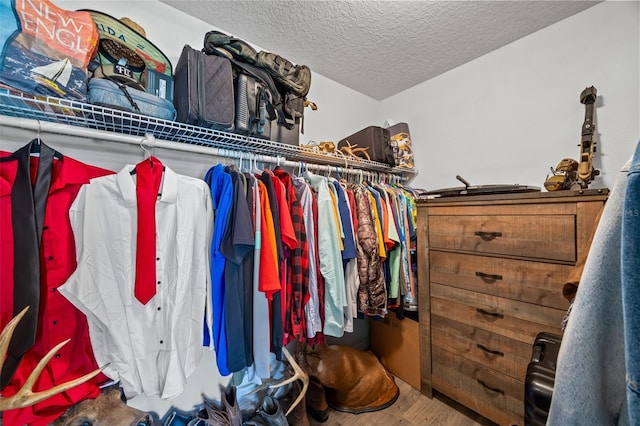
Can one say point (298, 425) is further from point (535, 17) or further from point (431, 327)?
point (535, 17)

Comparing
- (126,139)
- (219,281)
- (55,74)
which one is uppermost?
(55,74)

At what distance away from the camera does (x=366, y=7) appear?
1.30 metres

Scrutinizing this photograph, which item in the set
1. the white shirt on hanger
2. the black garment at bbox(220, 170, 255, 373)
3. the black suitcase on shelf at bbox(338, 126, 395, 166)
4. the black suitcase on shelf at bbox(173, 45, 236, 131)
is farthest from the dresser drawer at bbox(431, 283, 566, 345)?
the black suitcase on shelf at bbox(173, 45, 236, 131)

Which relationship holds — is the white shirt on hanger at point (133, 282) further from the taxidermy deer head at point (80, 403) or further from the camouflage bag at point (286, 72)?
the camouflage bag at point (286, 72)

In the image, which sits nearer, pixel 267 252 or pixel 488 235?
pixel 267 252

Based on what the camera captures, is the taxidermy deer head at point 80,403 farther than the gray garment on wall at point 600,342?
Yes

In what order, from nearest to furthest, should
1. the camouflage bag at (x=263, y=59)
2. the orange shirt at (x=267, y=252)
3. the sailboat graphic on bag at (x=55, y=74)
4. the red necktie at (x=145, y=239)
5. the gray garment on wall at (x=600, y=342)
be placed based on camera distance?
the gray garment on wall at (x=600, y=342), the sailboat graphic on bag at (x=55, y=74), the red necktie at (x=145, y=239), the orange shirt at (x=267, y=252), the camouflage bag at (x=263, y=59)

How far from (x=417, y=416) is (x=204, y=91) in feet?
6.83

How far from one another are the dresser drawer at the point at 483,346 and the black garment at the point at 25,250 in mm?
1803

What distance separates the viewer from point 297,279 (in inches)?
44.9

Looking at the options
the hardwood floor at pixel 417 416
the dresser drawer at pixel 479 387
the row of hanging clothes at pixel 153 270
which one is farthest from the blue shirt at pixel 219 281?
the dresser drawer at pixel 479 387

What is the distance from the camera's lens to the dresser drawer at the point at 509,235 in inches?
41.3

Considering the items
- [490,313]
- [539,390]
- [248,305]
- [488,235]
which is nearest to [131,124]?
[248,305]

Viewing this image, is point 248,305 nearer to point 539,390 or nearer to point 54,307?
point 54,307
